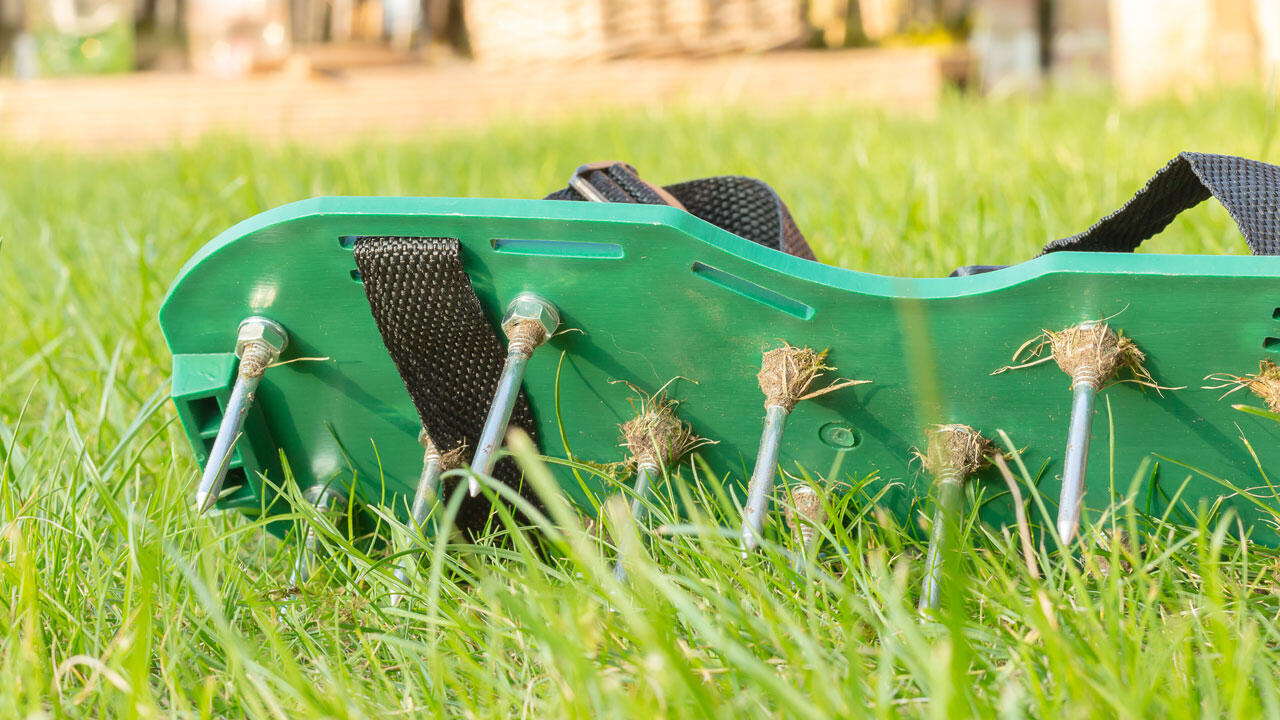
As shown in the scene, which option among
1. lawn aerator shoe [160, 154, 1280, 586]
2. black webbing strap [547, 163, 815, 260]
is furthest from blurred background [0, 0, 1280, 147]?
lawn aerator shoe [160, 154, 1280, 586]

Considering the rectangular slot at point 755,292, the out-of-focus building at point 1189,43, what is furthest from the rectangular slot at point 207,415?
the out-of-focus building at point 1189,43

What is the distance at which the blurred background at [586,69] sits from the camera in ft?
14.4

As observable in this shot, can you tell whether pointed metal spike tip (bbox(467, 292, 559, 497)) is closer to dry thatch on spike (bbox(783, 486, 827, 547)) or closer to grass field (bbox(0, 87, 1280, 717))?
grass field (bbox(0, 87, 1280, 717))

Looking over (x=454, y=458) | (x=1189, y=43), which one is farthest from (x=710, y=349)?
(x=1189, y=43)

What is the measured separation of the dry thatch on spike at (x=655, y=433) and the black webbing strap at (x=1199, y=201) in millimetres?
375

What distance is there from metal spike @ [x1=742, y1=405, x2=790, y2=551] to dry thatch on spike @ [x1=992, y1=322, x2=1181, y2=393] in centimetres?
20

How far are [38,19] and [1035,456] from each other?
7.15 meters

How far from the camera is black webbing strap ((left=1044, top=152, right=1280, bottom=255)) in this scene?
85 cm

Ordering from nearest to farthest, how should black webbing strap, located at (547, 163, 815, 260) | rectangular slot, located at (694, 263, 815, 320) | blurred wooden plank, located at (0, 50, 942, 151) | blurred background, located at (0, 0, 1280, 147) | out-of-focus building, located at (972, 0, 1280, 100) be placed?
1. rectangular slot, located at (694, 263, 815, 320)
2. black webbing strap, located at (547, 163, 815, 260)
3. out-of-focus building, located at (972, 0, 1280, 100)
4. blurred background, located at (0, 0, 1280, 147)
5. blurred wooden plank, located at (0, 50, 942, 151)

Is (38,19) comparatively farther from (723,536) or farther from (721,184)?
(723,536)

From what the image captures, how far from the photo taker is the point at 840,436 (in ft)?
2.93

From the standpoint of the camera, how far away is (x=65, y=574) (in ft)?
2.77

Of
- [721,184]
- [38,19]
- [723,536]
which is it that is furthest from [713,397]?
[38,19]

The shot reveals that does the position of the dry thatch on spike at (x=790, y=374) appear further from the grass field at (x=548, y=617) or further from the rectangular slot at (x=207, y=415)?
the rectangular slot at (x=207, y=415)
